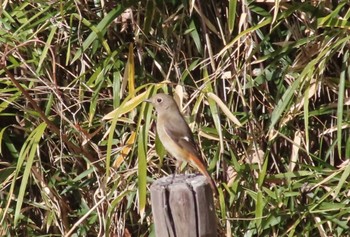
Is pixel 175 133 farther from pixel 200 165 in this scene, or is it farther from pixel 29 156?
pixel 29 156

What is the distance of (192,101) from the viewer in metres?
5.35

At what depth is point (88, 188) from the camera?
579 centimetres

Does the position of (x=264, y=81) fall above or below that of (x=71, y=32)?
below

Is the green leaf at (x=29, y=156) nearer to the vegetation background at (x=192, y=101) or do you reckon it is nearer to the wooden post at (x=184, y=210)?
the vegetation background at (x=192, y=101)

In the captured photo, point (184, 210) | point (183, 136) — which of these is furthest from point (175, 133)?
point (184, 210)

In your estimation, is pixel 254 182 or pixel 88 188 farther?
pixel 88 188

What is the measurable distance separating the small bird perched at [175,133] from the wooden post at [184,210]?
4.01 ft

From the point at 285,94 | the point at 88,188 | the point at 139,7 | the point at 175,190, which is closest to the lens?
the point at 175,190

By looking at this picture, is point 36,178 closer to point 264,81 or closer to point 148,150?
point 148,150

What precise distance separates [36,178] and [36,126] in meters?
0.31

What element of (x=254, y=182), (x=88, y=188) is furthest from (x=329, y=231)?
(x=88, y=188)

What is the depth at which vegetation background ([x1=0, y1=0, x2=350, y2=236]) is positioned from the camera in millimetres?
5160

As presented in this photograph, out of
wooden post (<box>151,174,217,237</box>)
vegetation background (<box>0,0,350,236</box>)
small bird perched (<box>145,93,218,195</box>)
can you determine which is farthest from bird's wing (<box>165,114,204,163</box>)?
wooden post (<box>151,174,217,237</box>)

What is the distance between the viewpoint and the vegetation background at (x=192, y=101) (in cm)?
516
